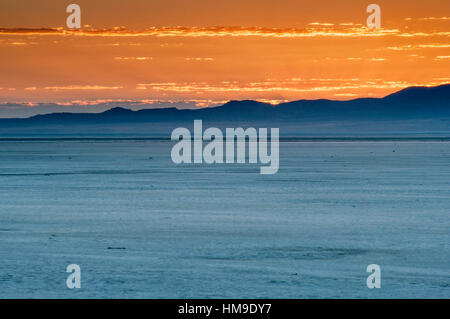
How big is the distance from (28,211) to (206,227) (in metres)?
4.81

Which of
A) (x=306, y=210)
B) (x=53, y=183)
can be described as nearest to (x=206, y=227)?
(x=306, y=210)

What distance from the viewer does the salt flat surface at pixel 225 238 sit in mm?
10474

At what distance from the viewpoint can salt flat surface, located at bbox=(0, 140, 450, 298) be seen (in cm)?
1047

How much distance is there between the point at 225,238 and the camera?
1416 cm

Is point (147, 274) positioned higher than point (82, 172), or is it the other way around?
point (82, 172)

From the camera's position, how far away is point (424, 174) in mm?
29859

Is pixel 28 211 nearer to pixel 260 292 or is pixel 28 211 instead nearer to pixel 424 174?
pixel 260 292
